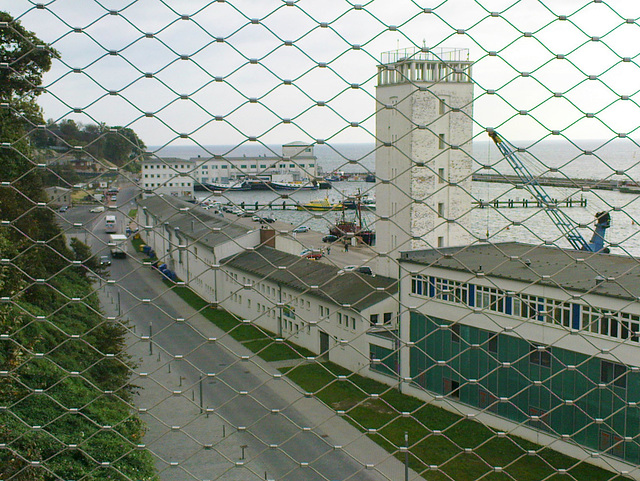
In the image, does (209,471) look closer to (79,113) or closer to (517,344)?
(517,344)

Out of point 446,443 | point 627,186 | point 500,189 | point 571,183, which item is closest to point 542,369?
point 446,443

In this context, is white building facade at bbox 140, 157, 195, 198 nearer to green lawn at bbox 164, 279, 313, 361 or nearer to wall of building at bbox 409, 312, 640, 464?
wall of building at bbox 409, 312, 640, 464

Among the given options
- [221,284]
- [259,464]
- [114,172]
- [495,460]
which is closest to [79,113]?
[114,172]

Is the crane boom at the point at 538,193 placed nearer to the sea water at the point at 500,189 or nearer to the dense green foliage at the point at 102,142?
the sea water at the point at 500,189

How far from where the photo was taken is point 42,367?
301cm

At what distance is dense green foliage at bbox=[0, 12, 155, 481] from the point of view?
3.71 ft

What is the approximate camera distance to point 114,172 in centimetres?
115

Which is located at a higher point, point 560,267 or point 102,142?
point 102,142

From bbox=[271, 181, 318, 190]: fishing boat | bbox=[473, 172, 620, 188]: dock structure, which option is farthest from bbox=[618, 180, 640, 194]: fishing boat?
bbox=[271, 181, 318, 190]: fishing boat

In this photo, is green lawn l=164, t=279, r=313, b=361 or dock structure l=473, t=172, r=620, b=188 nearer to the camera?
dock structure l=473, t=172, r=620, b=188

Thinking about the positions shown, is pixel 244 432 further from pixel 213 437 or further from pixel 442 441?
pixel 442 441

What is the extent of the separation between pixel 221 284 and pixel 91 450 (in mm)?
6689

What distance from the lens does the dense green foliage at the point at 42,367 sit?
1132mm

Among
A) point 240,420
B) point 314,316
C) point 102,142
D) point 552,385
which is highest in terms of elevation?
point 102,142
